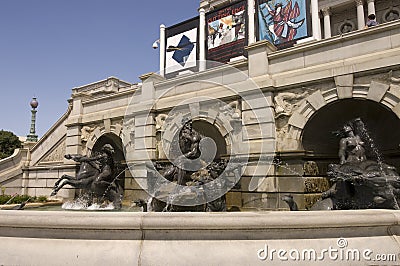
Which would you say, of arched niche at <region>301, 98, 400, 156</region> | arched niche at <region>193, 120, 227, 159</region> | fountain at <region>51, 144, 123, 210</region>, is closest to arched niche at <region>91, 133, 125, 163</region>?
fountain at <region>51, 144, 123, 210</region>

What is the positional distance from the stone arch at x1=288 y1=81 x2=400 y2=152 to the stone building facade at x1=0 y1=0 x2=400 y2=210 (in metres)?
0.03

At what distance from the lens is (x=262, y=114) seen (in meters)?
11.7

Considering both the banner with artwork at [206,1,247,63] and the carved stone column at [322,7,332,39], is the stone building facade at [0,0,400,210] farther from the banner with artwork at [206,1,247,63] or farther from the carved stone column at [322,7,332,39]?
the carved stone column at [322,7,332,39]

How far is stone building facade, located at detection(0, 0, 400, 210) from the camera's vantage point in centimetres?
1031

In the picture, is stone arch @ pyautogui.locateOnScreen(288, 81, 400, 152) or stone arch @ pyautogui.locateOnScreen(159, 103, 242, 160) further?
stone arch @ pyautogui.locateOnScreen(159, 103, 242, 160)

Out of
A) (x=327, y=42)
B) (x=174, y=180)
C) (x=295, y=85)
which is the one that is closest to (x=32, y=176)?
(x=174, y=180)

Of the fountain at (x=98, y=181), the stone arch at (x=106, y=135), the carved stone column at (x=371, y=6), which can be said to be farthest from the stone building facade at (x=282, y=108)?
the carved stone column at (x=371, y=6)

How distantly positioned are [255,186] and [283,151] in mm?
1616

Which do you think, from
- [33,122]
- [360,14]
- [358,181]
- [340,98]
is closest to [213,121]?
[340,98]

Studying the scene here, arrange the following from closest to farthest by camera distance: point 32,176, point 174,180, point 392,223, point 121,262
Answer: point 121,262 → point 392,223 → point 174,180 → point 32,176

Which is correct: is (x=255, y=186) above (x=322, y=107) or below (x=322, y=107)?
below

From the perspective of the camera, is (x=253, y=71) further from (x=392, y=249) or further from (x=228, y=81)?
(x=392, y=249)

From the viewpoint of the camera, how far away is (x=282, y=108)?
11.5m

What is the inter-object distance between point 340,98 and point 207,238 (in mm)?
8670
